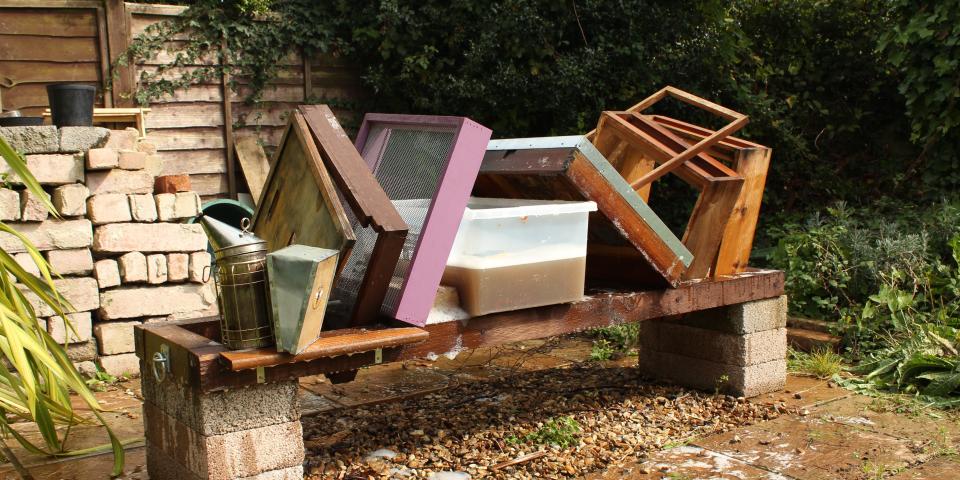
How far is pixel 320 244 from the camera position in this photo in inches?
109

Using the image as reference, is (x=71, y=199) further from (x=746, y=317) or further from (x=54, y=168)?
(x=746, y=317)

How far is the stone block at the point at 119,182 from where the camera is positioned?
195 inches

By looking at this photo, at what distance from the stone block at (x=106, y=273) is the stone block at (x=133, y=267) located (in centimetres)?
4

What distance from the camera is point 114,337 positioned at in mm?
4992

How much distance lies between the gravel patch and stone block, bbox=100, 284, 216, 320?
1689 mm

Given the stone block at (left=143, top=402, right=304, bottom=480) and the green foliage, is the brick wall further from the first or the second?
the stone block at (left=143, top=402, right=304, bottom=480)

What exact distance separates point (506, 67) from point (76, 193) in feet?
11.4

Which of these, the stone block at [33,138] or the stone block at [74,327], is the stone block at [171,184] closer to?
the stone block at [33,138]

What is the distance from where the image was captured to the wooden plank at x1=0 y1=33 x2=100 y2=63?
244 inches

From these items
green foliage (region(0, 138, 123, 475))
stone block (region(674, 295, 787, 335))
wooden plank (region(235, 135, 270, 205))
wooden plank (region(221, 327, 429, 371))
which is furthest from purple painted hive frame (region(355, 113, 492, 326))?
wooden plank (region(235, 135, 270, 205))

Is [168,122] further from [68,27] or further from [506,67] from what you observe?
[506,67]

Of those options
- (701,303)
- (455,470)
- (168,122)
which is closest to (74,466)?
(455,470)

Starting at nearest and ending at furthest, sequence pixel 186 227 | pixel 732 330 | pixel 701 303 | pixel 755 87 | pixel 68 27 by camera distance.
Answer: pixel 701 303 → pixel 732 330 → pixel 186 227 → pixel 68 27 → pixel 755 87

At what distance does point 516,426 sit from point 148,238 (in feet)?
8.80
